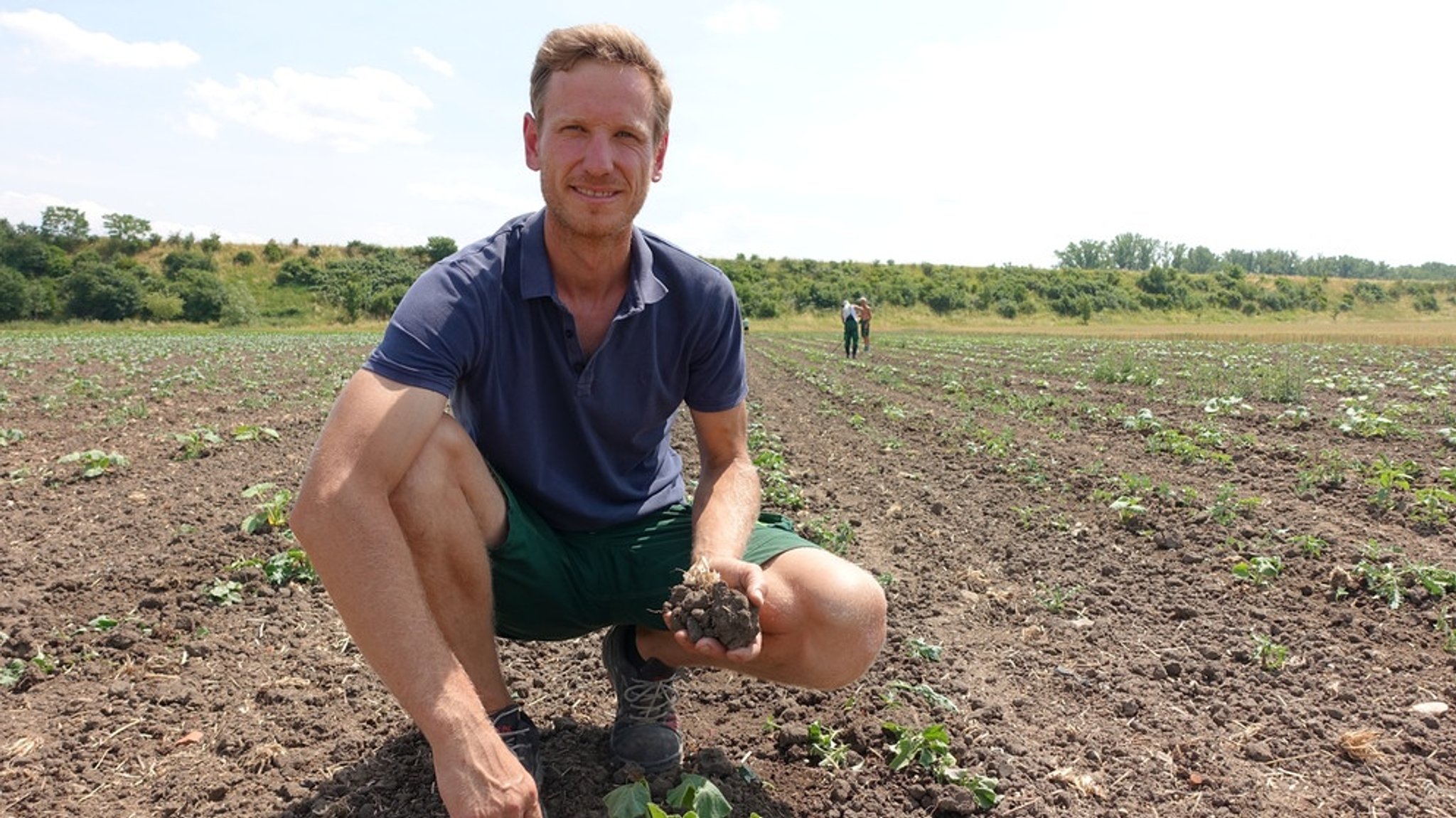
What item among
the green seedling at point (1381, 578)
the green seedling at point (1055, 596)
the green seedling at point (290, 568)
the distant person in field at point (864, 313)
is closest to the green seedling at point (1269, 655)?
the green seedling at point (1055, 596)

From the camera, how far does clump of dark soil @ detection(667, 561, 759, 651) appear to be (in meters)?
2.16

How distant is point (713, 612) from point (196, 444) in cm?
680

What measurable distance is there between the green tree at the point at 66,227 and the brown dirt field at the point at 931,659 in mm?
68116

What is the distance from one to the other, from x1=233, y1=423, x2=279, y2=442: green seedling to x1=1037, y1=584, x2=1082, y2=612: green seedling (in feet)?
21.8

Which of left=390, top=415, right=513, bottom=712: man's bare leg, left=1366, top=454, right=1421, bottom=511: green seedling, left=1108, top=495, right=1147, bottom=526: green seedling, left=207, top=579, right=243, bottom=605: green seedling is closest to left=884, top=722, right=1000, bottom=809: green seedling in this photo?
left=390, top=415, right=513, bottom=712: man's bare leg

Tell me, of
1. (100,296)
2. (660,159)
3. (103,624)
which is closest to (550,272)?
(660,159)

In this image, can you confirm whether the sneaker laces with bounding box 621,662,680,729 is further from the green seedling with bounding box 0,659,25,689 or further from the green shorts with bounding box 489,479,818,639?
the green seedling with bounding box 0,659,25,689

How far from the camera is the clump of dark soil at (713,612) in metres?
2.16

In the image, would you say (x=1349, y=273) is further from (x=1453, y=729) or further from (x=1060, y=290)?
(x=1453, y=729)

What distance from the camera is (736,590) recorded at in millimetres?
2236

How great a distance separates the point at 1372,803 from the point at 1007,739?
1007 millimetres

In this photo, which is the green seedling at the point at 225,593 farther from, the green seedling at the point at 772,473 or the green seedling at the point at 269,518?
the green seedling at the point at 772,473

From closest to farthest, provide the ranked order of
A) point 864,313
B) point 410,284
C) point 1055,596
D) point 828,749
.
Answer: point 828,749 < point 1055,596 < point 864,313 < point 410,284

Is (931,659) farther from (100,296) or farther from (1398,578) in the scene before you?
(100,296)
